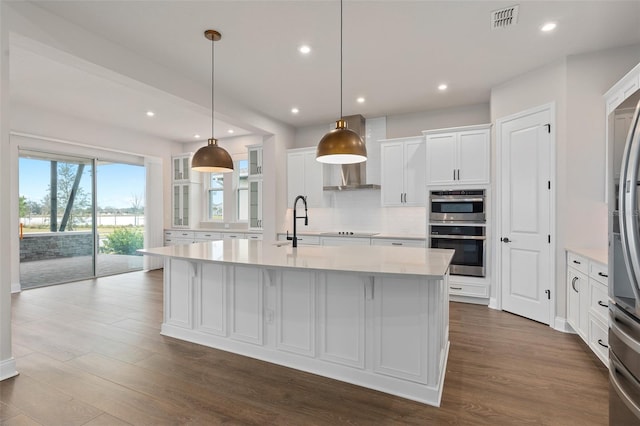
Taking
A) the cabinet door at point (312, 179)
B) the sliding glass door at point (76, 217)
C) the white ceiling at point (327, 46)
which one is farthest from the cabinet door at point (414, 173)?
the sliding glass door at point (76, 217)

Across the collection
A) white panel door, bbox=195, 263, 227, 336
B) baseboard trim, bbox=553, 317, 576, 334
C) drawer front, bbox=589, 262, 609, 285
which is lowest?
baseboard trim, bbox=553, 317, 576, 334

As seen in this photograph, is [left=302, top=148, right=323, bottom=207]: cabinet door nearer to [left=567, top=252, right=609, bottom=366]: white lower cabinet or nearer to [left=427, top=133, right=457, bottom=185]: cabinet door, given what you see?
[left=427, top=133, right=457, bottom=185]: cabinet door

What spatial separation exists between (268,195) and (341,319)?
12.4ft

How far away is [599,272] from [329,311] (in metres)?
2.25

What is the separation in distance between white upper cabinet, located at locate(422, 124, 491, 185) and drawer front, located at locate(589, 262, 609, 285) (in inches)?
69.9

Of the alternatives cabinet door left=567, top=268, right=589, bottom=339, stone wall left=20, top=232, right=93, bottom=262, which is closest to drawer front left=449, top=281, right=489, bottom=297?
cabinet door left=567, top=268, right=589, bottom=339

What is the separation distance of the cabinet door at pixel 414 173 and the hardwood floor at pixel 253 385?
6.79 feet

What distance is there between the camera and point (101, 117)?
5.64 meters

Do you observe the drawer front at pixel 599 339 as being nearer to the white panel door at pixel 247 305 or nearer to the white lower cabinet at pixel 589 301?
the white lower cabinet at pixel 589 301

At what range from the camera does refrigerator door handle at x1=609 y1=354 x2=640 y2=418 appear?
1.37 meters

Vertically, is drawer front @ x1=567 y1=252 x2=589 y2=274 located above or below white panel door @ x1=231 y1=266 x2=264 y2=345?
above

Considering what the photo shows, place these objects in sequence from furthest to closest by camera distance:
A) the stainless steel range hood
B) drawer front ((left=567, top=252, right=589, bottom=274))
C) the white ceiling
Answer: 1. the stainless steel range hood
2. drawer front ((left=567, top=252, right=589, bottom=274))
3. the white ceiling

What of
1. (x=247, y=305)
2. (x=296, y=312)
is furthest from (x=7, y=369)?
(x=296, y=312)

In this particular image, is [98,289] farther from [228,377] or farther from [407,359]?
[407,359]
